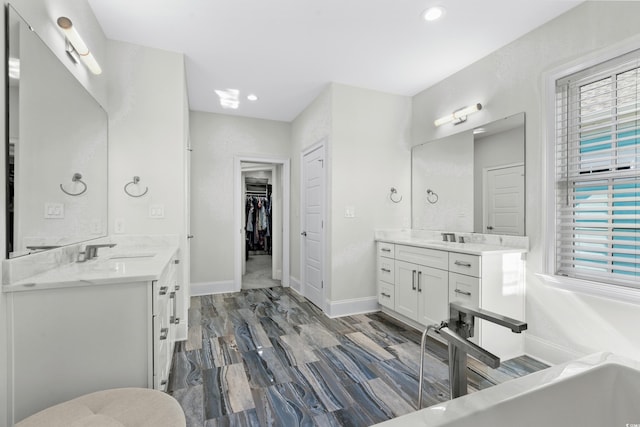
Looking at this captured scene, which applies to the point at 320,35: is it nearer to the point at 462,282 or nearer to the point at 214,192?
the point at 462,282

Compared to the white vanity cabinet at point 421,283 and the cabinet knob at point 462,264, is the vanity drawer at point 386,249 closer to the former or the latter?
the white vanity cabinet at point 421,283

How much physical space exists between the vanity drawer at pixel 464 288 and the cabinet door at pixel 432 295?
6 cm

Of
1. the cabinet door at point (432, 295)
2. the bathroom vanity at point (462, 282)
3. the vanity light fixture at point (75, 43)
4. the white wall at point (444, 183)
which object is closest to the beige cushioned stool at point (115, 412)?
the vanity light fixture at point (75, 43)

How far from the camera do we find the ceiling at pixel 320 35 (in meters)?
2.20

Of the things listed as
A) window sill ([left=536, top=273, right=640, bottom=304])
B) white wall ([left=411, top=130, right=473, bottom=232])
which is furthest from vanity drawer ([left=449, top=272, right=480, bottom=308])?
white wall ([left=411, top=130, right=473, bottom=232])

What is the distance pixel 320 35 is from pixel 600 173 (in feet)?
7.63

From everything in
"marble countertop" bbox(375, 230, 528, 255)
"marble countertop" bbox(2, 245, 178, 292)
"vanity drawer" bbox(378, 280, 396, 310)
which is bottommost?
"vanity drawer" bbox(378, 280, 396, 310)

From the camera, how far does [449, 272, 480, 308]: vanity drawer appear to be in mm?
2350

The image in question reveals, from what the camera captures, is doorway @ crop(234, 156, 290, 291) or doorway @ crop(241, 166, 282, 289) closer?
doorway @ crop(234, 156, 290, 291)

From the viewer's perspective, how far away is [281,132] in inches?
191

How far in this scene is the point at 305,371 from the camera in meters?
2.25

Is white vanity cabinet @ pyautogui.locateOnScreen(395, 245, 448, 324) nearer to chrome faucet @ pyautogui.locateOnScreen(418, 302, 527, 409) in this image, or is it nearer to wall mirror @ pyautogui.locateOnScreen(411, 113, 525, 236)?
wall mirror @ pyautogui.locateOnScreen(411, 113, 525, 236)

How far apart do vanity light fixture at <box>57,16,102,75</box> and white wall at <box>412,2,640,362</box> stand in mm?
3161

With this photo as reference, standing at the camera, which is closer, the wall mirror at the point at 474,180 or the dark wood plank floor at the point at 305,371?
the dark wood plank floor at the point at 305,371
